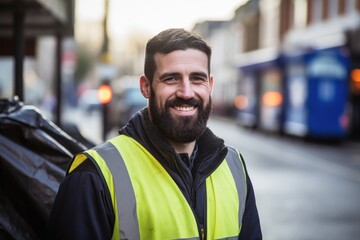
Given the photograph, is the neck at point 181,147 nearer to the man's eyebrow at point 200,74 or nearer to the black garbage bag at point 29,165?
the man's eyebrow at point 200,74

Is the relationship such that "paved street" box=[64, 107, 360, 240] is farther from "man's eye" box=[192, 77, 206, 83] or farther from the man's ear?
"man's eye" box=[192, 77, 206, 83]

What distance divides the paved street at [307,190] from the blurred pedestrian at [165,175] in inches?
131

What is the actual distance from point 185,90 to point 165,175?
35cm

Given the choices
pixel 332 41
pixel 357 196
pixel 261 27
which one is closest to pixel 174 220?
pixel 357 196

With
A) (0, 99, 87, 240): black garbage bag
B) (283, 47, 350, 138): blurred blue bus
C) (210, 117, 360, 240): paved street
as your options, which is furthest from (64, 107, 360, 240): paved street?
(0, 99, 87, 240): black garbage bag

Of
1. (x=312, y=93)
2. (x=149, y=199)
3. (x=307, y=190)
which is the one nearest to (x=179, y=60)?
(x=149, y=199)

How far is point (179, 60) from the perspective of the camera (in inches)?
99.8

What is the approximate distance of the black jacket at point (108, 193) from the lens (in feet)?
7.57

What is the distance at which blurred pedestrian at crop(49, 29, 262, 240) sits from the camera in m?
2.35

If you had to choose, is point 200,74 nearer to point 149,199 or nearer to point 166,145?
point 166,145

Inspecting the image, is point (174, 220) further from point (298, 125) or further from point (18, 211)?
point (298, 125)

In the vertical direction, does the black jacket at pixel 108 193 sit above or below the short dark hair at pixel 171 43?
below

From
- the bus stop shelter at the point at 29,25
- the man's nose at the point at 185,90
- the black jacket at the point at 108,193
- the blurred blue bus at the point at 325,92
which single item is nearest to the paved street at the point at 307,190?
the blurred blue bus at the point at 325,92

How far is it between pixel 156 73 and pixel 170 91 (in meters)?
0.09
